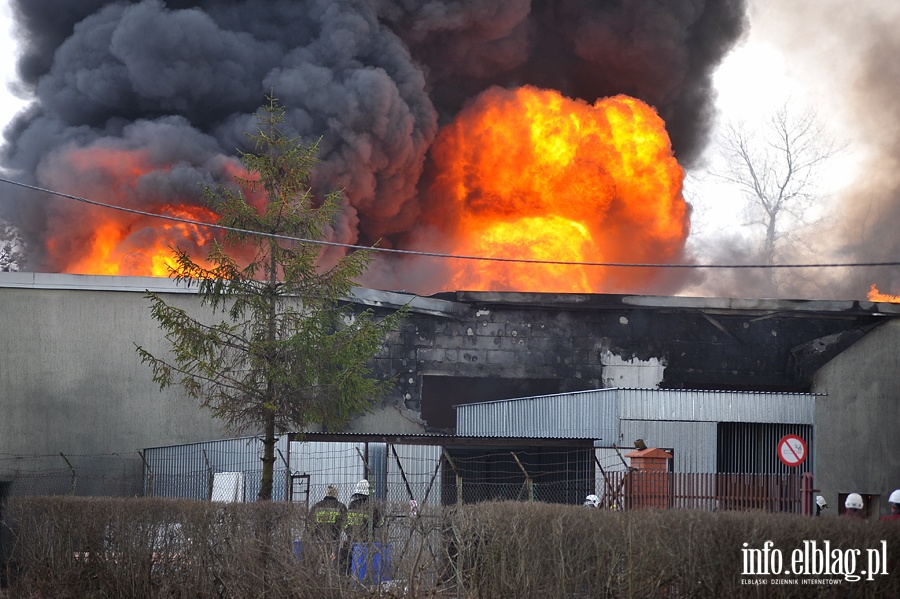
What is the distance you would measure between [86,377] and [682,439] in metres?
13.5

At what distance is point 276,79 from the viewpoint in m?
36.0

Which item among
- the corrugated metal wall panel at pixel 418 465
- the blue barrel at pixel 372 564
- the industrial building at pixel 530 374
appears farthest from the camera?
the industrial building at pixel 530 374

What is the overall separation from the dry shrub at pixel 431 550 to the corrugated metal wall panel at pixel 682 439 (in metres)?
11.1

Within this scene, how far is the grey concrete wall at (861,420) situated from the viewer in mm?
23422

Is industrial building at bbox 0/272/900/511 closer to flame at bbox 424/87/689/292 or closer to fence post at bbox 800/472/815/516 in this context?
fence post at bbox 800/472/815/516

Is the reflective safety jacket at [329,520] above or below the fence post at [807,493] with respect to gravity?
below

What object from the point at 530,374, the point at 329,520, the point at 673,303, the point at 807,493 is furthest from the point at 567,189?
the point at 329,520

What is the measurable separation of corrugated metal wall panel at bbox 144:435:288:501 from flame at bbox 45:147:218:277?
36.8ft

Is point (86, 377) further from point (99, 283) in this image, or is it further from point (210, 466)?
point (210, 466)

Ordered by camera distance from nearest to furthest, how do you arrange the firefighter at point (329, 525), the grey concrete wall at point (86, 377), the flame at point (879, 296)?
the firefighter at point (329, 525) < the grey concrete wall at point (86, 377) < the flame at point (879, 296)

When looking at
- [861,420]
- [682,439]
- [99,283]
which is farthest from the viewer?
[99,283]

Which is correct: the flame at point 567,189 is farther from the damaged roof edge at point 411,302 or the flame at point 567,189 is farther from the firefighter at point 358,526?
the firefighter at point 358,526

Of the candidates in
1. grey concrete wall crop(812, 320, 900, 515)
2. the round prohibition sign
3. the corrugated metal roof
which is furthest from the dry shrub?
grey concrete wall crop(812, 320, 900, 515)

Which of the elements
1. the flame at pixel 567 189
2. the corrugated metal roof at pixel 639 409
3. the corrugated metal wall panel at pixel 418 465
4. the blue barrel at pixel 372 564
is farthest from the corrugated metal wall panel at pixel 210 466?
the flame at pixel 567 189
